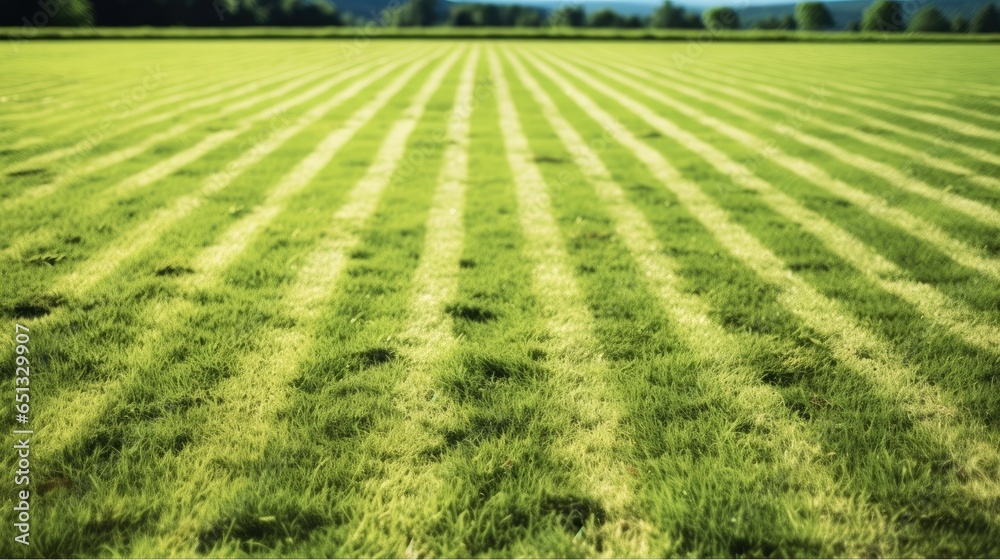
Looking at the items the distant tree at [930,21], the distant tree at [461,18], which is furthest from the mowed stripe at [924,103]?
the distant tree at [461,18]

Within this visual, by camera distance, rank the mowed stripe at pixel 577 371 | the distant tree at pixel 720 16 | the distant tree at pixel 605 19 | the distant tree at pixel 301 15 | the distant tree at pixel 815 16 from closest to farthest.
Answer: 1. the mowed stripe at pixel 577 371
2. the distant tree at pixel 301 15
3. the distant tree at pixel 720 16
4. the distant tree at pixel 815 16
5. the distant tree at pixel 605 19

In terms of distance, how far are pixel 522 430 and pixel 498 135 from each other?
27.1ft

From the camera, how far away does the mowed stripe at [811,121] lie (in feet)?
24.0

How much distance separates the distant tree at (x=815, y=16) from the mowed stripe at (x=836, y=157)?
89897 mm

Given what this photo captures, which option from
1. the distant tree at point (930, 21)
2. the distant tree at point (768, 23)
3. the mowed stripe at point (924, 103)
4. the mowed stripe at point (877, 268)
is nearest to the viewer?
the mowed stripe at point (877, 268)

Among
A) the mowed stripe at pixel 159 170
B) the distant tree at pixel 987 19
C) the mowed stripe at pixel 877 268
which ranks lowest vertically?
the mowed stripe at pixel 877 268

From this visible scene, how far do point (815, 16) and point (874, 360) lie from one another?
101m

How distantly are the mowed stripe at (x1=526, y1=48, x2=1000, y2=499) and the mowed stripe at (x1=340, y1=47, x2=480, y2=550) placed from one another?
2.46 metres

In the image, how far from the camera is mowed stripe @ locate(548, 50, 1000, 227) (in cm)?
589

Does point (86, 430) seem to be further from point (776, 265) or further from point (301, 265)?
point (776, 265)

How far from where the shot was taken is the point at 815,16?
81.9 meters

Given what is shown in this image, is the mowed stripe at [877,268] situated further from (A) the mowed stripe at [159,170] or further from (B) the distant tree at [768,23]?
(B) the distant tree at [768,23]

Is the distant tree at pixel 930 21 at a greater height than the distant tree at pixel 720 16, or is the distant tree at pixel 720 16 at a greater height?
the distant tree at pixel 720 16

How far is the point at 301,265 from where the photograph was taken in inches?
181
